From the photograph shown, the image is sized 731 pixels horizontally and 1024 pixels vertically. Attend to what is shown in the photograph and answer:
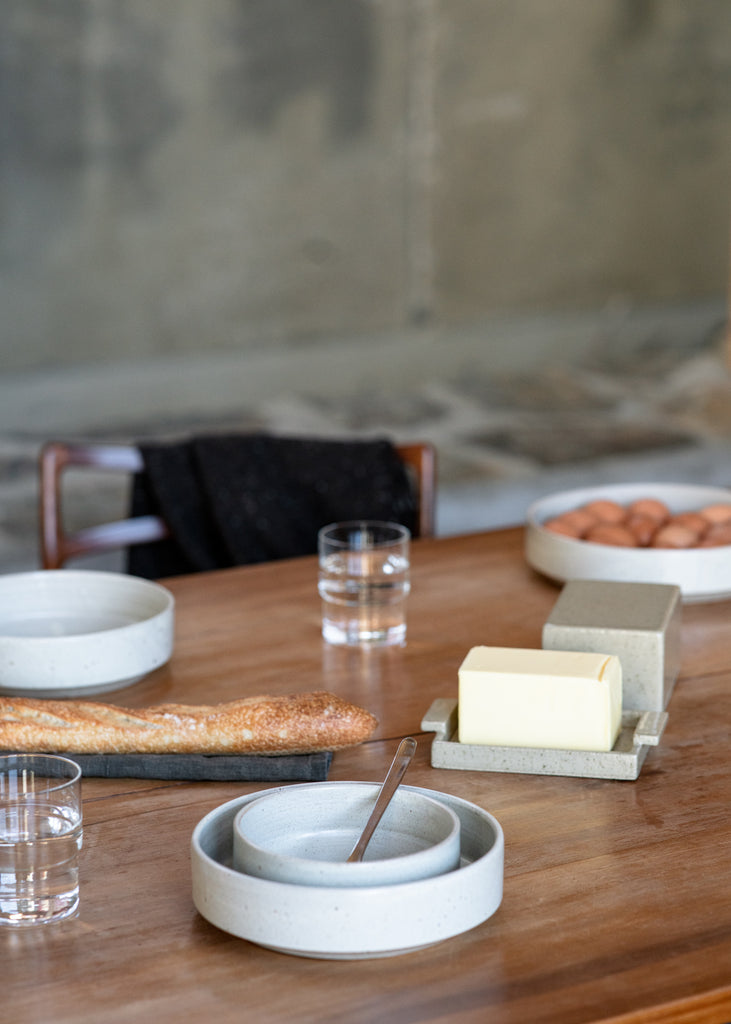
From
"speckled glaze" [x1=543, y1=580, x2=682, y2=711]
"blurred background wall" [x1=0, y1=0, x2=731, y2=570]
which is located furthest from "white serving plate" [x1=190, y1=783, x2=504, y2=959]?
"blurred background wall" [x1=0, y1=0, x2=731, y2=570]

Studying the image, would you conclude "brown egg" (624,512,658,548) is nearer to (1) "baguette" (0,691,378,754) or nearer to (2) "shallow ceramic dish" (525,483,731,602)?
(2) "shallow ceramic dish" (525,483,731,602)

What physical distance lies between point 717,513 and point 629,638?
537 millimetres

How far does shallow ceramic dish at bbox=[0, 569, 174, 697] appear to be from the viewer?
1.15m

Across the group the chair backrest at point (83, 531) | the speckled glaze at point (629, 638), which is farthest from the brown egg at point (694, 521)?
the chair backrest at point (83, 531)

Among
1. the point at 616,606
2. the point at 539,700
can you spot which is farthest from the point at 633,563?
the point at 539,700

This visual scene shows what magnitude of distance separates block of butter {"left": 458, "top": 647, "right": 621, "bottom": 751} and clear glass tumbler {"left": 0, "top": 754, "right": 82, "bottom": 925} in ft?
1.06

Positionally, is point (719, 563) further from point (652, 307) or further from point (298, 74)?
point (652, 307)

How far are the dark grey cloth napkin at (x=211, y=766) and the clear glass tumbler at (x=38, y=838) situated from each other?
6.8 inches

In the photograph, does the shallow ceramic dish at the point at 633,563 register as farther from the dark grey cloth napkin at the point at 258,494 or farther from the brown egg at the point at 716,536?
the dark grey cloth napkin at the point at 258,494

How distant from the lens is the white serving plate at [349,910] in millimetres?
711

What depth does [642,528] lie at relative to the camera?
155 cm

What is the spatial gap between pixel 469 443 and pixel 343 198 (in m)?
1.55

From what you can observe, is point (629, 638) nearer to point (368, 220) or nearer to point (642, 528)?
point (642, 528)

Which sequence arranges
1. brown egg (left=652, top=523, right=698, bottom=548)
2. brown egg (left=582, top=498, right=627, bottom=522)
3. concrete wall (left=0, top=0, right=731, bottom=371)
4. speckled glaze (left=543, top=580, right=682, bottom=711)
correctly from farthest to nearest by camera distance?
concrete wall (left=0, top=0, right=731, bottom=371)
brown egg (left=582, top=498, right=627, bottom=522)
brown egg (left=652, top=523, right=698, bottom=548)
speckled glaze (left=543, top=580, right=682, bottom=711)
